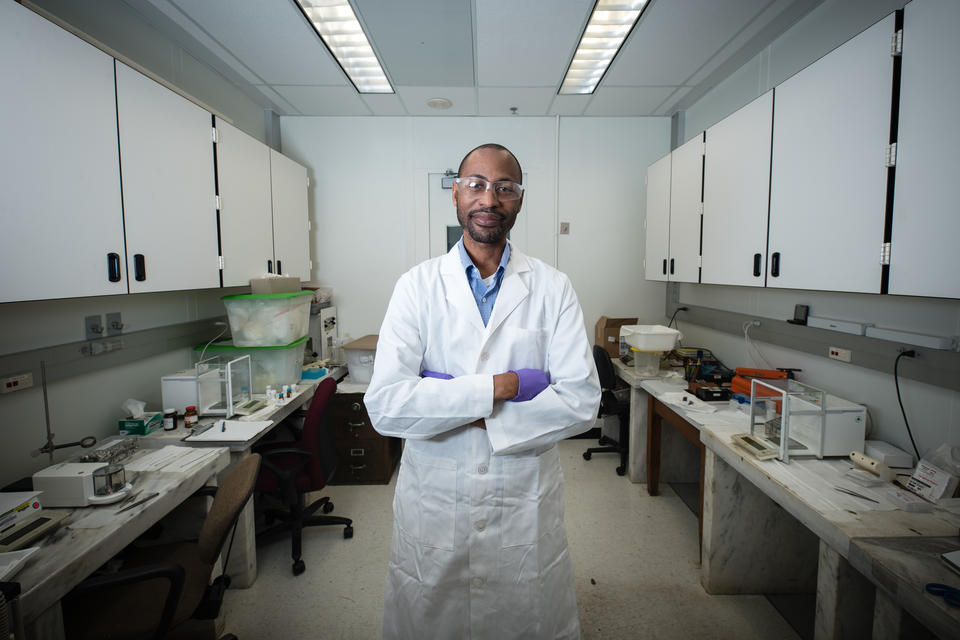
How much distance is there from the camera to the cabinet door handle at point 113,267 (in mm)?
1653

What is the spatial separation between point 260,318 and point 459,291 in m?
1.82

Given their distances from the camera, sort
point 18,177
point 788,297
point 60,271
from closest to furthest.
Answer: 1. point 18,177
2. point 60,271
3. point 788,297

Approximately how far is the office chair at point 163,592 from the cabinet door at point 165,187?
1.08 metres

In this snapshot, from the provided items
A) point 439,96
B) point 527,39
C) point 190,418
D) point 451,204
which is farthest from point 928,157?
point 190,418

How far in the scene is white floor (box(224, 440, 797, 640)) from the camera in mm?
1810


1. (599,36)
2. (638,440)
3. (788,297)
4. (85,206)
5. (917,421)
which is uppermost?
(599,36)

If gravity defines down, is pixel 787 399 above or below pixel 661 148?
below

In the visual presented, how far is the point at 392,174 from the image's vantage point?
12.4 feet

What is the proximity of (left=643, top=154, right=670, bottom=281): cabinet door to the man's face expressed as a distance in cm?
228

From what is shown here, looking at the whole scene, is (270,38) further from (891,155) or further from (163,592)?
(891,155)

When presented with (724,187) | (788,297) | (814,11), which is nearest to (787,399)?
(788,297)

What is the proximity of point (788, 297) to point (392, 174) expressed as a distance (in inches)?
126

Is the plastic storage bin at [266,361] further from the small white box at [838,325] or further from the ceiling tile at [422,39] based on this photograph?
the small white box at [838,325]

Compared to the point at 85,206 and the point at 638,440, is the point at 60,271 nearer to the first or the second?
the point at 85,206
